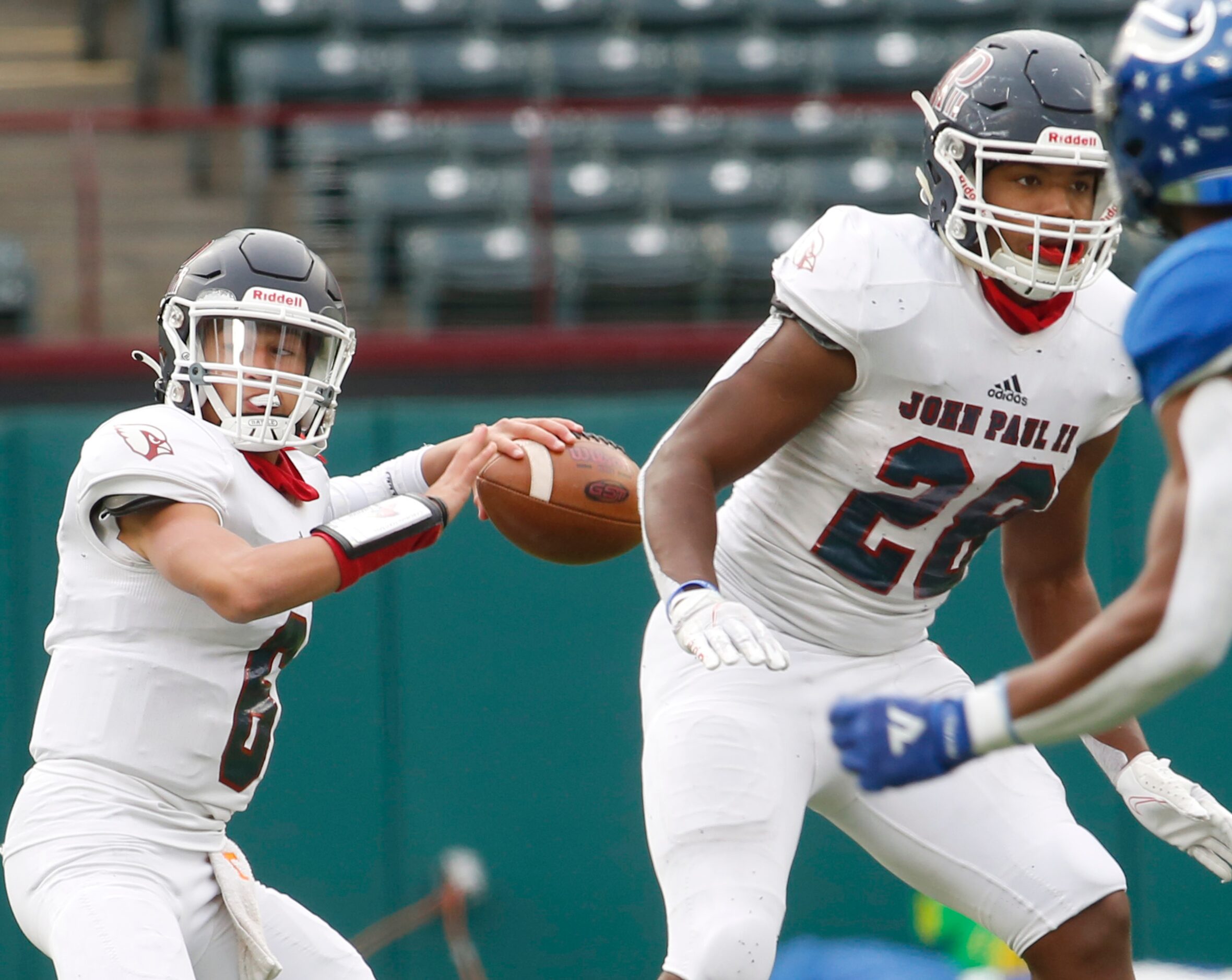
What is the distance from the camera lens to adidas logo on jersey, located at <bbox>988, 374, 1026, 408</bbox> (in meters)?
2.79

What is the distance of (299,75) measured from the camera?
7.85 metres

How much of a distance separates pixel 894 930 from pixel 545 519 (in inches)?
97.0

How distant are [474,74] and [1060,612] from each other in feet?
18.4

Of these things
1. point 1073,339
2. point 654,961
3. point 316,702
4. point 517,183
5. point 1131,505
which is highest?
point 1073,339

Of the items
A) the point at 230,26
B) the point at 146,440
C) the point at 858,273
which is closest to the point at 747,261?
the point at 230,26

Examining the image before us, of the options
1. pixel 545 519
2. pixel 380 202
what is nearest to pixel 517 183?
pixel 380 202

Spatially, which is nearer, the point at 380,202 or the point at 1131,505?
the point at 1131,505

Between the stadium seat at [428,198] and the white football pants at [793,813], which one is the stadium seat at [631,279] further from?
the white football pants at [793,813]

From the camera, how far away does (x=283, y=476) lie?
3.00 metres

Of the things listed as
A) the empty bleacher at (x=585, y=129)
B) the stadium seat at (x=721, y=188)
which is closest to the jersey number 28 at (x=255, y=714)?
the empty bleacher at (x=585, y=129)

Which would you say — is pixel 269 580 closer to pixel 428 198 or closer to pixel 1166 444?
pixel 1166 444

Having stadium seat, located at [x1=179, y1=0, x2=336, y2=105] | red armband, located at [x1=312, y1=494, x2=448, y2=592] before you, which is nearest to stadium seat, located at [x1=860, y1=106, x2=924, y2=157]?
stadium seat, located at [x1=179, y1=0, x2=336, y2=105]

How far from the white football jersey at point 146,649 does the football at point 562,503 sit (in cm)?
52

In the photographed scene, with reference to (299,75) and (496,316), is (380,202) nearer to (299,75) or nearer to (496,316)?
Result: (496,316)
